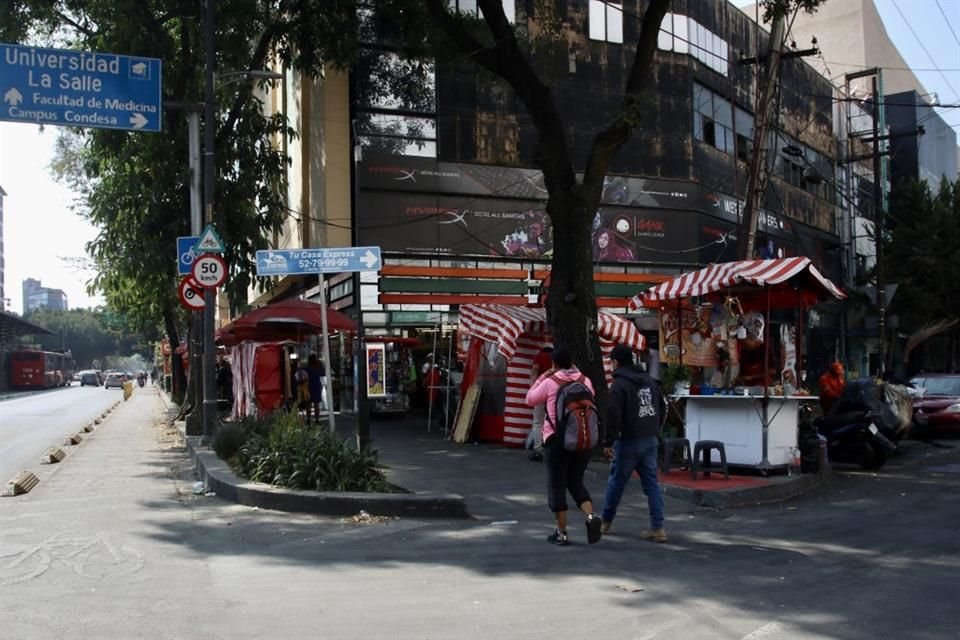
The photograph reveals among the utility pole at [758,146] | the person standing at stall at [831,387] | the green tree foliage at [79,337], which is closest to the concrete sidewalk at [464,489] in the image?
the person standing at stall at [831,387]

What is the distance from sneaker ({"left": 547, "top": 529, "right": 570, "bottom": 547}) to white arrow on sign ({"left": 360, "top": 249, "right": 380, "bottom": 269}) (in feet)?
16.2

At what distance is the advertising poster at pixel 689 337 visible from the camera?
1302 cm

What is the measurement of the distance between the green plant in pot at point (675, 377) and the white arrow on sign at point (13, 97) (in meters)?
10.3

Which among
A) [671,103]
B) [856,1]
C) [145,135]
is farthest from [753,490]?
[856,1]

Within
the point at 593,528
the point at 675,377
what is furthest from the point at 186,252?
A: the point at 593,528

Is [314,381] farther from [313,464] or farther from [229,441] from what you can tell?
[313,464]

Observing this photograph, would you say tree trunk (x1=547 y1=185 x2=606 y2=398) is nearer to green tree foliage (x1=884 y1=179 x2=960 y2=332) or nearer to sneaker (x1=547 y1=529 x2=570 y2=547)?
sneaker (x1=547 y1=529 x2=570 y2=547)

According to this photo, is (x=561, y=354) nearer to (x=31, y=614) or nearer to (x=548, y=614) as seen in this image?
(x=548, y=614)

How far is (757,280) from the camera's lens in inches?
470

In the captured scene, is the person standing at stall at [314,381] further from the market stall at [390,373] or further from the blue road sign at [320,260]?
the blue road sign at [320,260]

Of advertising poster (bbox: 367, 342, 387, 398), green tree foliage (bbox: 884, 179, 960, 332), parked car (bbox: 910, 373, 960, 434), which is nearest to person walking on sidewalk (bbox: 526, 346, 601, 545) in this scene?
parked car (bbox: 910, 373, 960, 434)

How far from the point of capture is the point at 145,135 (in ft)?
61.1

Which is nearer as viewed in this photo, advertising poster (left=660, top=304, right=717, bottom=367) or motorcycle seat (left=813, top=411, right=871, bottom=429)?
advertising poster (left=660, top=304, right=717, bottom=367)

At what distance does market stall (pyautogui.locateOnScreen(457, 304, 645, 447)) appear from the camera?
51.6 ft
